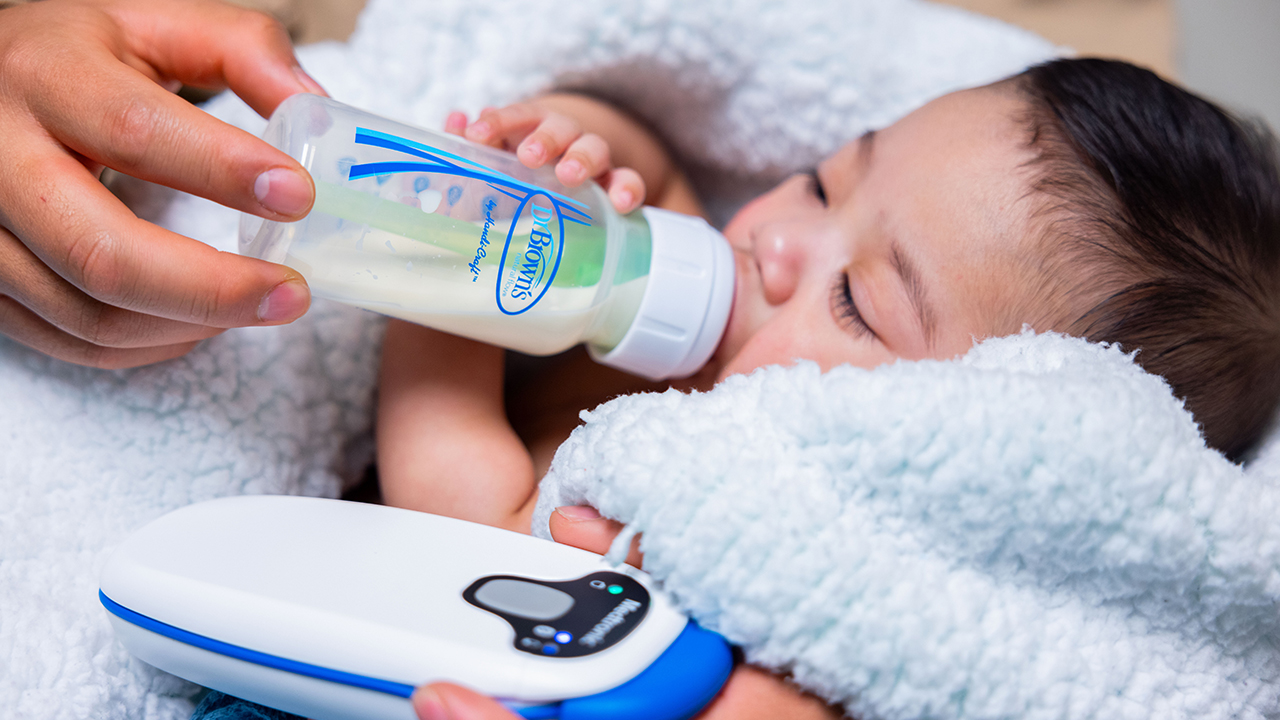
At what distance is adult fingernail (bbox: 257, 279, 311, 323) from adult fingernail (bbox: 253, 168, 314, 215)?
0.06m

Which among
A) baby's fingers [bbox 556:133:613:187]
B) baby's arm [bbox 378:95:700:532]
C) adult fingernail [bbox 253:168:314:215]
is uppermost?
adult fingernail [bbox 253:168:314:215]

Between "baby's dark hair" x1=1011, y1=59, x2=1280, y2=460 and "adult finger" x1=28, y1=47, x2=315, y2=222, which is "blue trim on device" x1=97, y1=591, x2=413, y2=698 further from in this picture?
"baby's dark hair" x1=1011, y1=59, x2=1280, y2=460

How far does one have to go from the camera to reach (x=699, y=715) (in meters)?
0.48

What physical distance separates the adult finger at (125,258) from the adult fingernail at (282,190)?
5 centimetres

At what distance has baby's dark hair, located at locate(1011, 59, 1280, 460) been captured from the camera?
2.15 ft

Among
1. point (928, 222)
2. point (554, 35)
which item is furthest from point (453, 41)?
point (928, 222)

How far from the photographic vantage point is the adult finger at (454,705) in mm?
407

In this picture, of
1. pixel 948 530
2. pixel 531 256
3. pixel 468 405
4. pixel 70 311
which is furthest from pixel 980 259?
pixel 70 311

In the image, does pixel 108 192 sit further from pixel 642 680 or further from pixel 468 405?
pixel 642 680

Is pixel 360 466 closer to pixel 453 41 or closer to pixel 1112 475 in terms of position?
pixel 453 41

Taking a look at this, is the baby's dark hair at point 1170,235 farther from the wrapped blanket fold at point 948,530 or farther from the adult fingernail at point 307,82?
the adult fingernail at point 307,82

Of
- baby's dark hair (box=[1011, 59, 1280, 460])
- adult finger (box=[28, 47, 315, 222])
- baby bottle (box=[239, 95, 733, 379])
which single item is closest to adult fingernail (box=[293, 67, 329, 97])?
baby bottle (box=[239, 95, 733, 379])

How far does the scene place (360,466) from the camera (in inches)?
34.3

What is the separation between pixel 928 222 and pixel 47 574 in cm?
81
